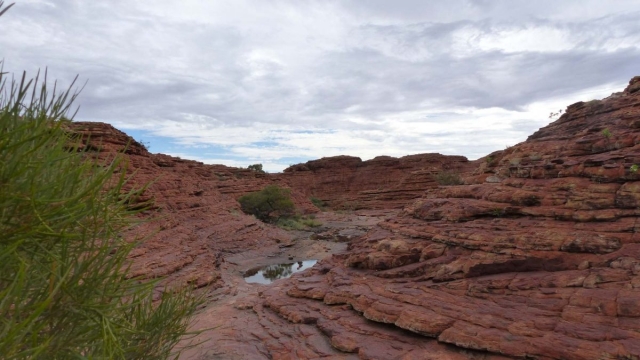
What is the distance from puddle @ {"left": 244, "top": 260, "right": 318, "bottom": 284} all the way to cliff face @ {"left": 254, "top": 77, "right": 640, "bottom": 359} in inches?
231

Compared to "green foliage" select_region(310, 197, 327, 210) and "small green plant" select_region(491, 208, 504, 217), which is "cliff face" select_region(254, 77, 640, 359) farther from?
"green foliage" select_region(310, 197, 327, 210)

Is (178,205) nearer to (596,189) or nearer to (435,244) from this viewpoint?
(435,244)

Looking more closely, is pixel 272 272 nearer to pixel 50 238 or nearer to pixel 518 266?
pixel 518 266

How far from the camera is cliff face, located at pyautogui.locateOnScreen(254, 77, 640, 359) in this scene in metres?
7.02

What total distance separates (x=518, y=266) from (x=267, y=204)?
104ft

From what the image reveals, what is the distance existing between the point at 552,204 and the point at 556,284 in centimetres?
279

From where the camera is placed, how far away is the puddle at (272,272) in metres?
19.0

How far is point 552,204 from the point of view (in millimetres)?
10000

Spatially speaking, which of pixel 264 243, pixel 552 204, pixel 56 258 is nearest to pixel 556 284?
pixel 552 204

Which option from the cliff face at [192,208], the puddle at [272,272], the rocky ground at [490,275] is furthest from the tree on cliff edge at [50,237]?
the puddle at [272,272]

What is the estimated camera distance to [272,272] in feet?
67.5

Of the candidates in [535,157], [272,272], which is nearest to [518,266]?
[535,157]

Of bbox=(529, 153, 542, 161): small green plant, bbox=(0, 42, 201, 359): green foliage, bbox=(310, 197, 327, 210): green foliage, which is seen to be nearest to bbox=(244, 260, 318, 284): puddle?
bbox=(529, 153, 542, 161): small green plant

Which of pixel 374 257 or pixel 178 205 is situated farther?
pixel 178 205
